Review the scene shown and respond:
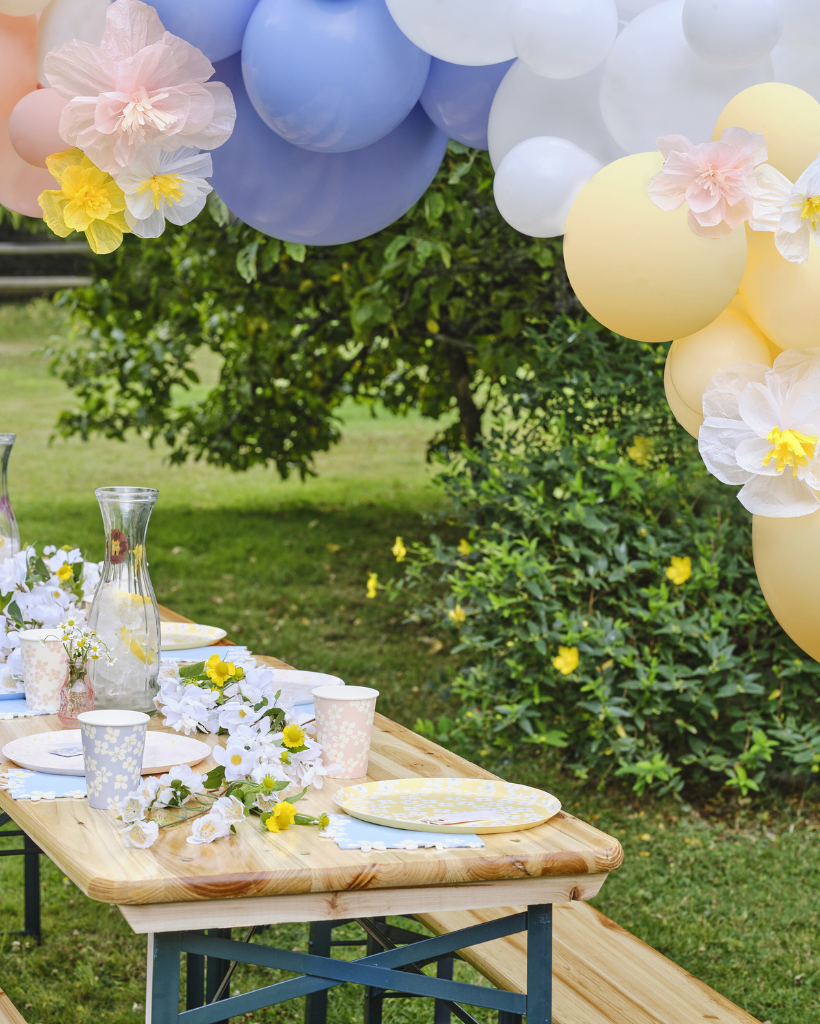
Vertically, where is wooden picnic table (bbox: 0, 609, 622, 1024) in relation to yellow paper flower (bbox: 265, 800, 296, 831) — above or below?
below

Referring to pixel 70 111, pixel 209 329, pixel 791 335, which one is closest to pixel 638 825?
pixel 791 335

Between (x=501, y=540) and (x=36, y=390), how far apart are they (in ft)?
30.4

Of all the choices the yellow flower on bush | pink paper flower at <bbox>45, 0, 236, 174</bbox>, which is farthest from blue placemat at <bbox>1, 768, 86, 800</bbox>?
the yellow flower on bush

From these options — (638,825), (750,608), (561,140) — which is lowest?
(638,825)

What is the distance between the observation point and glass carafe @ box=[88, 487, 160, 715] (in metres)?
1.51

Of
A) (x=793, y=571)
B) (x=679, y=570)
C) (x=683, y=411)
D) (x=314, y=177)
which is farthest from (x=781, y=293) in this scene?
(x=679, y=570)

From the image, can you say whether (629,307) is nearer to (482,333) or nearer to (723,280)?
(723,280)

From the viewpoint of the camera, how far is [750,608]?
3.06 meters

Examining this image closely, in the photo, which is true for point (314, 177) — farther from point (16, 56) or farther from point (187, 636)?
point (187, 636)

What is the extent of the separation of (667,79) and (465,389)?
4.16 m

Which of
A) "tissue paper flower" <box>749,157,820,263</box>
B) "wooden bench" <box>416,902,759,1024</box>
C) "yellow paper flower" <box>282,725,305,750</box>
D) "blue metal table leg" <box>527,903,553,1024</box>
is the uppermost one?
"tissue paper flower" <box>749,157,820,263</box>

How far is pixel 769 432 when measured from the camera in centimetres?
120

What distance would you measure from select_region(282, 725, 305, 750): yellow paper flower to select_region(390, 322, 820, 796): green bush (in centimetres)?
175

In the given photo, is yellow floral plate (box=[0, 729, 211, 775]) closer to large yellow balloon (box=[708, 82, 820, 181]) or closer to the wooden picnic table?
the wooden picnic table
